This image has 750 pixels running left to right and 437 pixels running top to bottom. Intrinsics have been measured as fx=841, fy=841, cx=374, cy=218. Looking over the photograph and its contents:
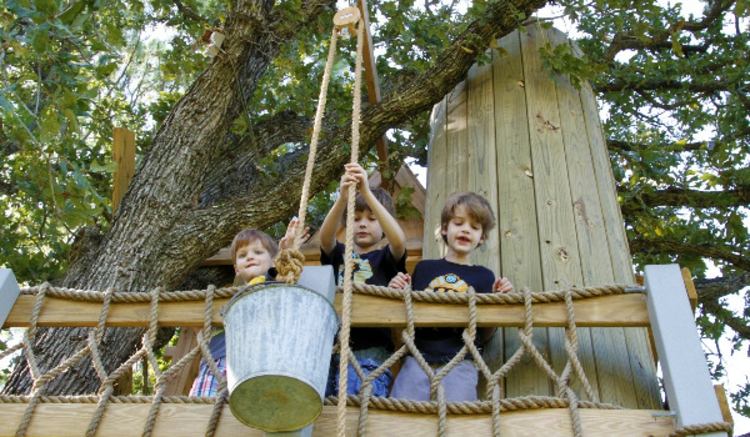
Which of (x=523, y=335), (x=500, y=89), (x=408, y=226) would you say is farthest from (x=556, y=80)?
(x=523, y=335)

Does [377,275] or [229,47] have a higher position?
[229,47]

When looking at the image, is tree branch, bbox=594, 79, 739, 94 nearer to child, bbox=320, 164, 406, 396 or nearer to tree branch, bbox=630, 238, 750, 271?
tree branch, bbox=630, 238, 750, 271

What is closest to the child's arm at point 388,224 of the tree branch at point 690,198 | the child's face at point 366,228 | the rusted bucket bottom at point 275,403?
the child's face at point 366,228

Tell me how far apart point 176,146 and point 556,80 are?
6.74 feet

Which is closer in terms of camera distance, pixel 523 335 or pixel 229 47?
pixel 523 335

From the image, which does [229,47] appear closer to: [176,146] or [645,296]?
[176,146]

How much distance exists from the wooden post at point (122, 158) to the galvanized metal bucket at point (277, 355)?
9.82ft

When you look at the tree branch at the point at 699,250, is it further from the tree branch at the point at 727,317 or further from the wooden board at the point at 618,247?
the wooden board at the point at 618,247

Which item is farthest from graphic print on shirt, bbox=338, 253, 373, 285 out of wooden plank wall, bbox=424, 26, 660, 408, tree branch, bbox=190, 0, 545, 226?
tree branch, bbox=190, 0, 545, 226

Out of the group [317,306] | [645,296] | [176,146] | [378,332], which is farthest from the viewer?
[176,146]

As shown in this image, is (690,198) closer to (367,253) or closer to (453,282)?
(367,253)

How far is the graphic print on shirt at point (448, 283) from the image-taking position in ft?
10.1

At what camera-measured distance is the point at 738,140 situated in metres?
6.80

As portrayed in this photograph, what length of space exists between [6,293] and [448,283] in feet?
4.95
